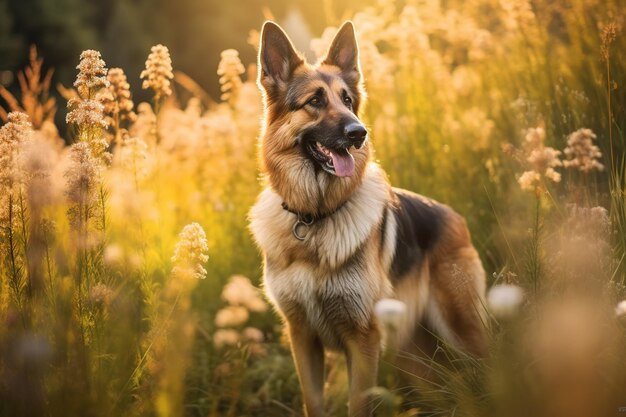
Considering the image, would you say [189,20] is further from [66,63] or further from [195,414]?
[195,414]

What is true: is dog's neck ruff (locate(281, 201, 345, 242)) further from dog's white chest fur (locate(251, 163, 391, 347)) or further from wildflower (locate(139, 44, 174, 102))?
wildflower (locate(139, 44, 174, 102))

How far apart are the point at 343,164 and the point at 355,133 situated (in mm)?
221

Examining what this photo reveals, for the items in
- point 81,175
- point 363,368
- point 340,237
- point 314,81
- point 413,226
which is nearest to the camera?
point 81,175

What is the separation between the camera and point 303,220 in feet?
12.4

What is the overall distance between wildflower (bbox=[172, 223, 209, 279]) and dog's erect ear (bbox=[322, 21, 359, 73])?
6.18ft

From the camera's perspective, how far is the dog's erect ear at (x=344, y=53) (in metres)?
4.14

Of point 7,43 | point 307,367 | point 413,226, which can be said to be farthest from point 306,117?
point 7,43

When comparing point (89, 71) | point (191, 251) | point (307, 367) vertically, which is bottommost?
point (307, 367)

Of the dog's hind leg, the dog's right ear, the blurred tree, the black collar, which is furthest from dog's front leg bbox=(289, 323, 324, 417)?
the blurred tree

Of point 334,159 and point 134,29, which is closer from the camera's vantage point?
point 334,159

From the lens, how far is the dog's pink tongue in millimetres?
3633

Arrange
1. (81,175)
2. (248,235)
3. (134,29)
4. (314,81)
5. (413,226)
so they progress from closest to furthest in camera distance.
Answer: (81,175) → (314,81) → (413,226) → (248,235) → (134,29)

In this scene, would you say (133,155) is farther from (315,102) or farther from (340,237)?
(340,237)

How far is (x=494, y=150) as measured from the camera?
5.34m
